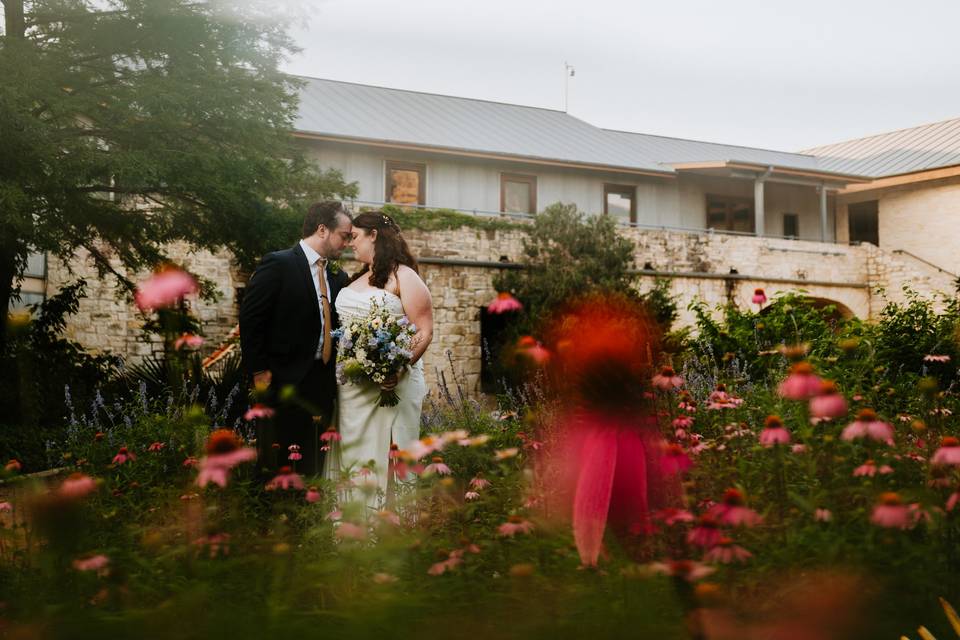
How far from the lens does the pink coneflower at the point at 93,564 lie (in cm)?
151

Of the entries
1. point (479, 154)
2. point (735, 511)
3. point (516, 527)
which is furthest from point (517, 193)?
point (735, 511)

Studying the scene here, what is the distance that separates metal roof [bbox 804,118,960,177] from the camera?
834 inches

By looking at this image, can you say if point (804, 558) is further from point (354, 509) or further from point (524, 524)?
point (354, 509)

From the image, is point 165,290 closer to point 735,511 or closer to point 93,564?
point 93,564

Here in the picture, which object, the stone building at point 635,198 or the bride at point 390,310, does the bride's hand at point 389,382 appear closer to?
the bride at point 390,310

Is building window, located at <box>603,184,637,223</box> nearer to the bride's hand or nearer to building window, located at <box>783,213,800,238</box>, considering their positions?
building window, located at <box>783,213,800,238</box>

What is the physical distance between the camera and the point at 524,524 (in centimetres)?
201

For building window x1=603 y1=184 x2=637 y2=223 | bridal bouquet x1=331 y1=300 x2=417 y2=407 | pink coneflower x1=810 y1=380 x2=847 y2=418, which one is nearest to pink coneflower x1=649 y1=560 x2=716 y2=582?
pink coneflower x1=810 y1=380 x2=847 y2=418

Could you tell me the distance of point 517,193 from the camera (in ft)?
66.3

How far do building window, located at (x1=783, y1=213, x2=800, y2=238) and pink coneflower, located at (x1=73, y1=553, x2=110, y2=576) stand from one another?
24367mm

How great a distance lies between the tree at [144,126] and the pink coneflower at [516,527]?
7314 millimetres

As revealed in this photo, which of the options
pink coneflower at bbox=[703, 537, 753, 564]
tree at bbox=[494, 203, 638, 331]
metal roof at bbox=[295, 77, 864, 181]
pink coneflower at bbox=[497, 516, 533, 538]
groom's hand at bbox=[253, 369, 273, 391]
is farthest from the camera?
metal roof at bbox=[295, 77, 864, 181]

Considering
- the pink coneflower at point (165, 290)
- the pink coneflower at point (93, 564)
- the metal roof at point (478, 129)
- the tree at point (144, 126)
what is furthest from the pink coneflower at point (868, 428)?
the metal roof at point (478, 129)

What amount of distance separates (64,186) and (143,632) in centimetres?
867
